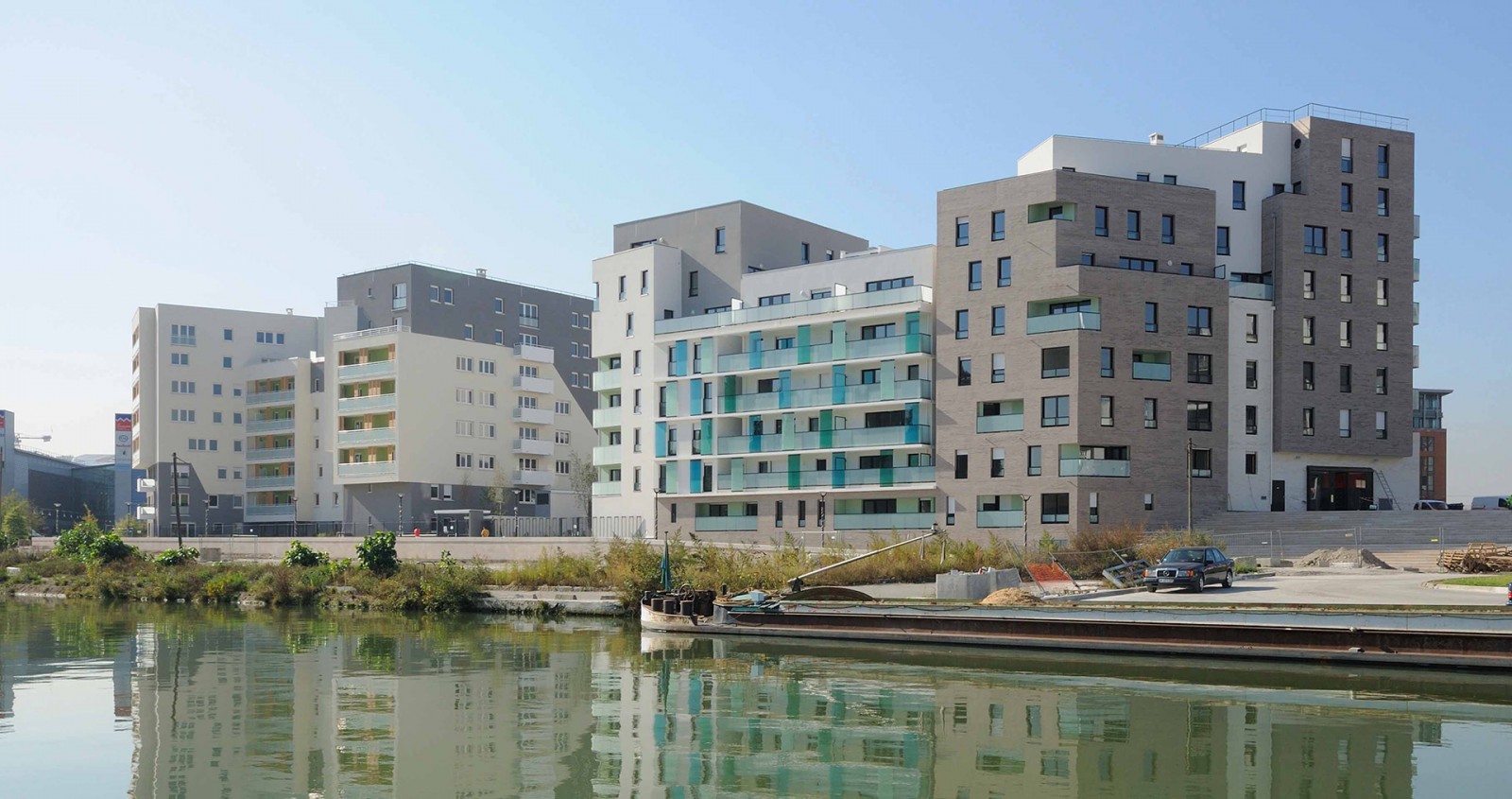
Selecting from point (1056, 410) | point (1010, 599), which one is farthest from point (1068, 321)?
point (1010, 599)

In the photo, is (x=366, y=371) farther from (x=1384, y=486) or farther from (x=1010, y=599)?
(x=1384, y=486)

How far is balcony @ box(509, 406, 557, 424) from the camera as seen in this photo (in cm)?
10094

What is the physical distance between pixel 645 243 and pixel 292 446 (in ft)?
143

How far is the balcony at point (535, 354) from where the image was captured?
4048 inches

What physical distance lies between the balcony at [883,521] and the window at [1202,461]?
1333 centimetres

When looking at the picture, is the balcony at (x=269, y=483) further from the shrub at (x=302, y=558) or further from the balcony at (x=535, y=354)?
the shrub at (x=302, y=558)

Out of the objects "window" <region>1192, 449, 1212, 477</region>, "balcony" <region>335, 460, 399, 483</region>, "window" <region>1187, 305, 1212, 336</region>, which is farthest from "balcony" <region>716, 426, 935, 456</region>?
"balcony" <region>335, 460, 399, 483</region>

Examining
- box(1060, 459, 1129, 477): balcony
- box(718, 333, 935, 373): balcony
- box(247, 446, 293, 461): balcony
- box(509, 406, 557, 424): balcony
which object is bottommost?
box(1060, 459, 1129, 477): balcony

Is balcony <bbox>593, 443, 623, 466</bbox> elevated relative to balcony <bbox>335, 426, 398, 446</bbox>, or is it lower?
lower

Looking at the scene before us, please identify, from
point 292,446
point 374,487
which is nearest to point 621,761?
point 374,487

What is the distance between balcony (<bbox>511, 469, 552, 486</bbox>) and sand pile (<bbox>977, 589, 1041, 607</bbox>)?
219 ft

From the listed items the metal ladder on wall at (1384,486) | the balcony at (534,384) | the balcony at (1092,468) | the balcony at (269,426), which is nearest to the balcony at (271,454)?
the balcony at (269,426)

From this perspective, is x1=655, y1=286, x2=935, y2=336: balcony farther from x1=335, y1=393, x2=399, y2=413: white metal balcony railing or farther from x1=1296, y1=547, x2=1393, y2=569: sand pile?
x1=335, y1=393, x2=399, y2=413: white metal balcony railing

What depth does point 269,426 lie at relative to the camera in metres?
105
